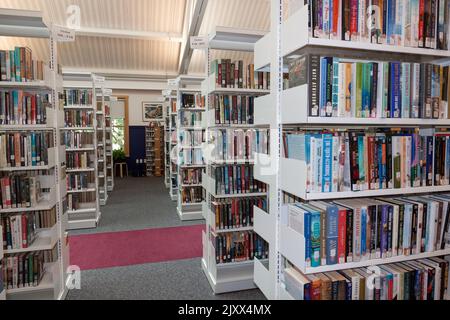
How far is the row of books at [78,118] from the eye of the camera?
16.2ft

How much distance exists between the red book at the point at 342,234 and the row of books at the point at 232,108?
5.53ft

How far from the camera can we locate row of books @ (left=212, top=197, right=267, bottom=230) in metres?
2.91

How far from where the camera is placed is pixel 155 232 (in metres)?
4.56

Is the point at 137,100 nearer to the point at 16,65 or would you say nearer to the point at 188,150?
the point at 188,150

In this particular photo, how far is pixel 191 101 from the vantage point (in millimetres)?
5406

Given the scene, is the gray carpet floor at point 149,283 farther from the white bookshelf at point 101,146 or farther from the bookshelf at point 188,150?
the white bookshelf at point 101,146

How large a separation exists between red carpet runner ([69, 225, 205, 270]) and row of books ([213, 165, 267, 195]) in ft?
3.89

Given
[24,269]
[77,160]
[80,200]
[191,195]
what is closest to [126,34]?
[77,160]

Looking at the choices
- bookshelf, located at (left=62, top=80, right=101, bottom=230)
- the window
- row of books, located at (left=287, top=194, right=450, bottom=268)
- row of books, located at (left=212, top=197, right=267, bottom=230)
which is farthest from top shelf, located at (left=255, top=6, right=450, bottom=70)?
the window

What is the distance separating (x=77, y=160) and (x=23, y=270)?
8.64 feet

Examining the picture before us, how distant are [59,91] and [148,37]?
511cm

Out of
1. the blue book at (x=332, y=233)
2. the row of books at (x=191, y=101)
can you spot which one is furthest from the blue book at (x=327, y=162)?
the row of books at (x=191, y=101)

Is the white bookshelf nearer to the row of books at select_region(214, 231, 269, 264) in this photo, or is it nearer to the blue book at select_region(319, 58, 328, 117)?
the row of books at select_region(214, 231, 269, 264)
